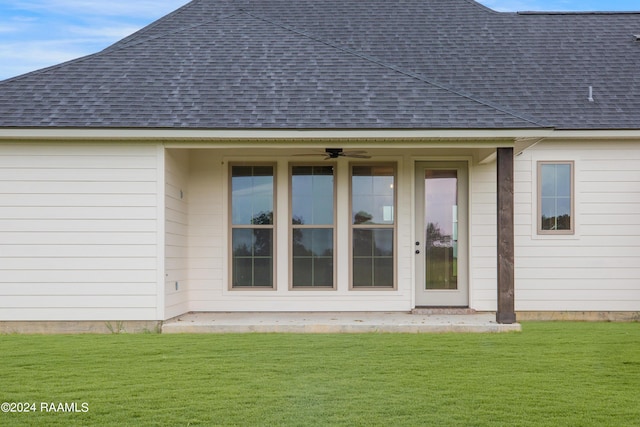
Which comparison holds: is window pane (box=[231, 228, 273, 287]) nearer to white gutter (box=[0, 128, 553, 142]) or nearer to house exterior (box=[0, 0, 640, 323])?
house exterior (box=[0, 0, 640, 323])

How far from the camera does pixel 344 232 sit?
1166 cm

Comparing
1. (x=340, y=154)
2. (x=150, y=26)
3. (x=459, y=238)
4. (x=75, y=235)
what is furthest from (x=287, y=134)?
(x=150, y=26)

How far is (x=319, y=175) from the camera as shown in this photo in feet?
38.6

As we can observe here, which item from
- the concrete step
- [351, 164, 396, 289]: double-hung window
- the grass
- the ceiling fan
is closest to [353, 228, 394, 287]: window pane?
[351, 164, 396, 289]: double-hung window

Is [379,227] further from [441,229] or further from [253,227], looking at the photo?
[253,227]

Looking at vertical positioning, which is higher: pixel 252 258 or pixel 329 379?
pixel 252 258

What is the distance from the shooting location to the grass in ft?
18.9

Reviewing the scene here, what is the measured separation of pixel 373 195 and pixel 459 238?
1.42 meters

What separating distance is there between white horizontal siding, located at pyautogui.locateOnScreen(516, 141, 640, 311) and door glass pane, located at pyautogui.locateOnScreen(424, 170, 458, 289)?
1006 millimetres

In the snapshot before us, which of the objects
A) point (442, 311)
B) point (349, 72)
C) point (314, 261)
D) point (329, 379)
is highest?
point (349, 72)

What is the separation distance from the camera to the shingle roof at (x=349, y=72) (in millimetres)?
10125

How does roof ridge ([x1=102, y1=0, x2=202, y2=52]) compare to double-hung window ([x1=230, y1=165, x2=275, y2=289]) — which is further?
roof ridge ([x1=102, y1=0, x2=202, y2=52])

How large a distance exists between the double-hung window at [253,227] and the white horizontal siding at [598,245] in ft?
12.1

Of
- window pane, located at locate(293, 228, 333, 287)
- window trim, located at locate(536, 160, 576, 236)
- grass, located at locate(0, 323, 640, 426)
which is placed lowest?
grass, located at locate(0, 323, 640, 426)
